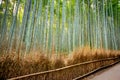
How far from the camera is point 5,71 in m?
3.31

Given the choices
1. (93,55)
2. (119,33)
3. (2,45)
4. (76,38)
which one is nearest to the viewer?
(2,45)

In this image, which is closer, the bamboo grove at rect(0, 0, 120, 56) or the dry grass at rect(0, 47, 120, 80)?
the dry grass at rect(0, 47, 120, 80)

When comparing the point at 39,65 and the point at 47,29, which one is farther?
the point at 47,29

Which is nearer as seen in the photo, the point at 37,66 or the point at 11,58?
the point at 11,58

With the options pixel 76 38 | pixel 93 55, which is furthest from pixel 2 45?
pixel 76 38

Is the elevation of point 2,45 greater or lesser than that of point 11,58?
greater

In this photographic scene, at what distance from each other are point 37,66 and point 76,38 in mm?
5605

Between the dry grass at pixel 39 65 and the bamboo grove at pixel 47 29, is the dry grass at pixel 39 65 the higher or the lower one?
the lower one

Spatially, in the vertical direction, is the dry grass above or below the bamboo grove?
below

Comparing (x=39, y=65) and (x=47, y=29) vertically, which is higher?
(x=47, y=29)

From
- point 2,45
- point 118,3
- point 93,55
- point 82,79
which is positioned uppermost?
point 118,3

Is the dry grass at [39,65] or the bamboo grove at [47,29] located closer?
the dry grass at [39,65]

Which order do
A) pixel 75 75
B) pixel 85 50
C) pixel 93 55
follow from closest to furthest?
1. pixel 75 75
2. pixel 85 50
3. pixel 93 55

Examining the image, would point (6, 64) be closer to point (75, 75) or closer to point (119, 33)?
point (75, 75)
